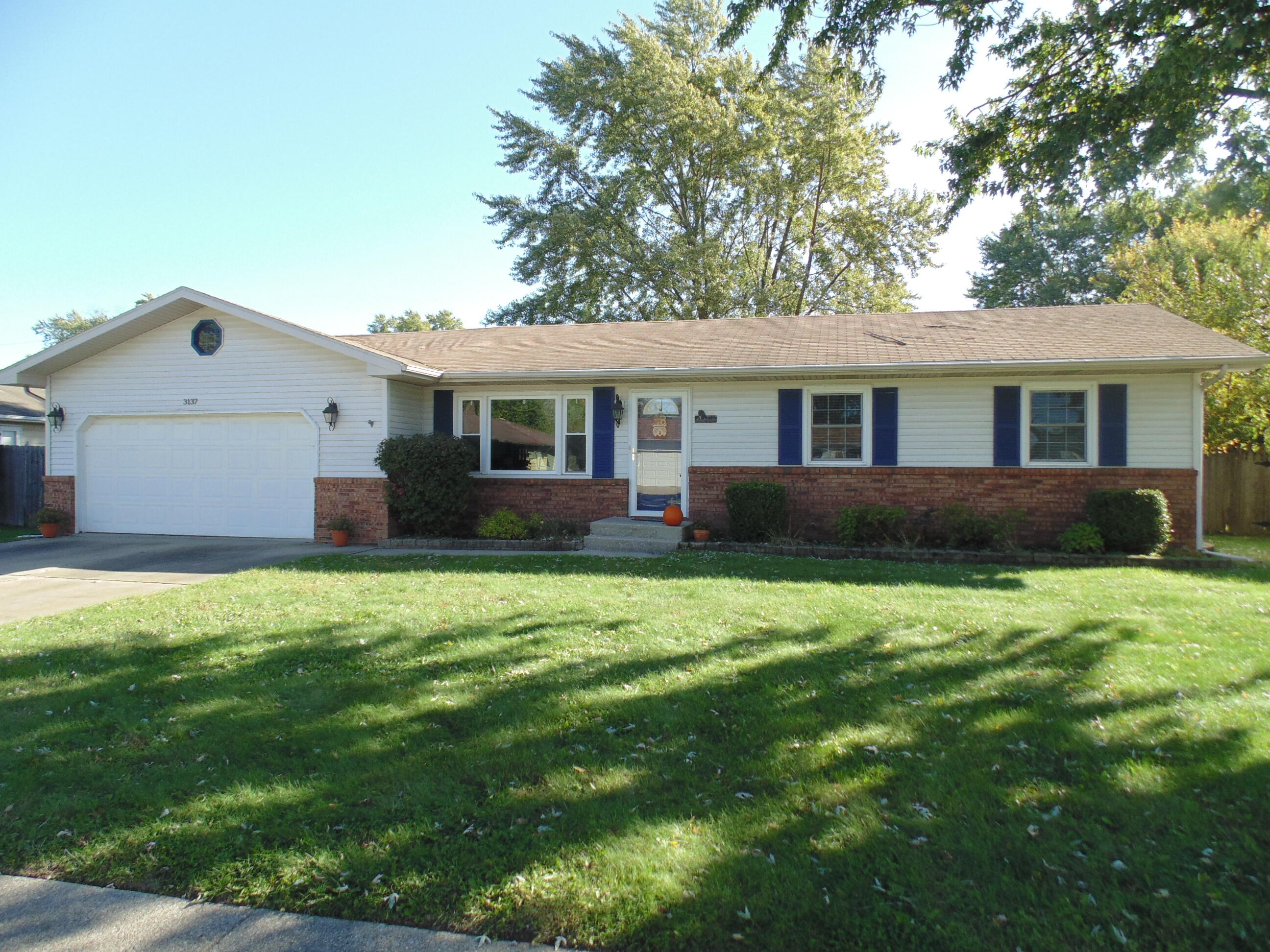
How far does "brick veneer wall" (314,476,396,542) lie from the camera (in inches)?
503

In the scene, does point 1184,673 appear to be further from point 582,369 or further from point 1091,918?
point 582,369

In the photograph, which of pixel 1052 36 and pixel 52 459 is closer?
pixel 1052 36

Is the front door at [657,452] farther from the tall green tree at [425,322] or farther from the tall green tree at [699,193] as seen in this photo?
the tall green tree at [425,322]

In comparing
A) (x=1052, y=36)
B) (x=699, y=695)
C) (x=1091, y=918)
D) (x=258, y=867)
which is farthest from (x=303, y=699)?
(x=1052, y=36)

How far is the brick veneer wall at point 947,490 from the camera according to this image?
37.3 ft

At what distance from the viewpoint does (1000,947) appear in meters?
2.39

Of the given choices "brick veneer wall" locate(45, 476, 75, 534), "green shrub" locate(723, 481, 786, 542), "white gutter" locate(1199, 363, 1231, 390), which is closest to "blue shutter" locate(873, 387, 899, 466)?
"green shrub" locate(723, 481, 786, 542)

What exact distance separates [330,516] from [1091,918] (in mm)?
12544

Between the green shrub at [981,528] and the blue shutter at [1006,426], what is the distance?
2.73ft

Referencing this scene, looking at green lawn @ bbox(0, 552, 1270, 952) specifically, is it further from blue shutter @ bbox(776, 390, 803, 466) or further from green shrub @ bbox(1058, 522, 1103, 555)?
blue shutter @ bbox(776, 390, 803, 466)

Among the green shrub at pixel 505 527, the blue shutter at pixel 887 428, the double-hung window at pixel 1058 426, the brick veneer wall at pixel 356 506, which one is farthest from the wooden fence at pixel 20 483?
the double-hung window at pixel 1058 426

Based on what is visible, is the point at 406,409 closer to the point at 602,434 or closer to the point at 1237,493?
the point at 602,434

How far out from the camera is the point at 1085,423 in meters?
11.6

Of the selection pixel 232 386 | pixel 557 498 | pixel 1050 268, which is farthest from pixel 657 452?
pixel 1050 268
